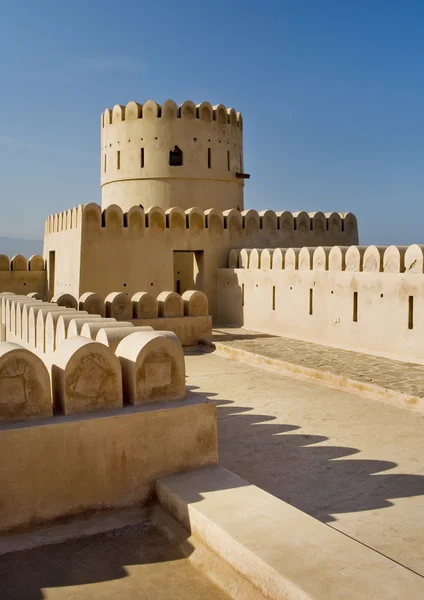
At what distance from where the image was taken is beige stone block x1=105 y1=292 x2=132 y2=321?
12383 millimetres

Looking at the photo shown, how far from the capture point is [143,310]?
12.6m

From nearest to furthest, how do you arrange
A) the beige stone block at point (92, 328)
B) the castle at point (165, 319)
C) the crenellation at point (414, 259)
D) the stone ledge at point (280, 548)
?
the stone ledge at point (280, 548) < the castle at point (165, 319) < the beige stone block at point (92, 328) < the crenellation at point (414, 259)

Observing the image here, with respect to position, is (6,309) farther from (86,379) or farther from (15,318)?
(86,379)

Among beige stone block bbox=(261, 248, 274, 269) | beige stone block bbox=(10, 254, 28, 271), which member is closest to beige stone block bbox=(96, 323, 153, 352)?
beige stone block bbox=(261, 248, 274, 269)

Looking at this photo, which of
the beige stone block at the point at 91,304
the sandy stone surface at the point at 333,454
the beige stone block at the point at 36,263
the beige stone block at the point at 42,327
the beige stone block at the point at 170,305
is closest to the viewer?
the sandy stone surface at the point at 333,454

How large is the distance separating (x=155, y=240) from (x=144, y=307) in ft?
11.1

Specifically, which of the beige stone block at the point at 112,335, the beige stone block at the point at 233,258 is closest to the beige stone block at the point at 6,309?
the beige stone block at the point at 112,335

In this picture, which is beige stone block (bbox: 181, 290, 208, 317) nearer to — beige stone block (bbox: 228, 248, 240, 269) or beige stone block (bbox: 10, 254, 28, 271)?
beige stone block (bbox: 228, 248, 240, 269)

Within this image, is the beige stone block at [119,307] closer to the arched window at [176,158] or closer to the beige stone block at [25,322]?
the beige stone block at [25,322]

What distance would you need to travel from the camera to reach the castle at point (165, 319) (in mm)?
3951

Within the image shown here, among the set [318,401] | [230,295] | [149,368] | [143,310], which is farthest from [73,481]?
[230,295]

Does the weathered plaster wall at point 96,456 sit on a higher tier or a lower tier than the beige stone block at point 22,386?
lower

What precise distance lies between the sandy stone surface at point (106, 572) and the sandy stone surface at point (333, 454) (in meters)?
1.20

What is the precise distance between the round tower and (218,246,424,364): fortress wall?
4.26 meters
